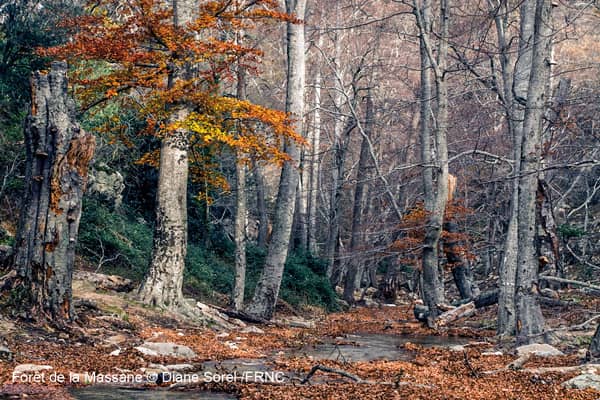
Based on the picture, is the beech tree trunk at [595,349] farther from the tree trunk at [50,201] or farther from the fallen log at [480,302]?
the fallen log at [480,302]

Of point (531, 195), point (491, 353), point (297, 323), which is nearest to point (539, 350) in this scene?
point (491, 353)

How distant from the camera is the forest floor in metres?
7.56

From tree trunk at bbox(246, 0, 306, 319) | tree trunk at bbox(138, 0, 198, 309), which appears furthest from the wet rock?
tree trunk at bbox(246, 0, 306, 319)

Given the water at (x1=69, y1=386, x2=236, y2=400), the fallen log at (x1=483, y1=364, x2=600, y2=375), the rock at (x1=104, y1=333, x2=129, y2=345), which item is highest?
the fallen log at (x1=483, y1=364, x2=600, y2=375)

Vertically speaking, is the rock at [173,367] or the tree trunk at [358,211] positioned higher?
the tree trunk at [358,211]

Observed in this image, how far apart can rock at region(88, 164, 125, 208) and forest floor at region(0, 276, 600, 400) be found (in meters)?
5.88

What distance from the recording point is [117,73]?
1445cm

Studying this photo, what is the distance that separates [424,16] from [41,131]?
1265cm

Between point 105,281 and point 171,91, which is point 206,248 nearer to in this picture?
point 105,281

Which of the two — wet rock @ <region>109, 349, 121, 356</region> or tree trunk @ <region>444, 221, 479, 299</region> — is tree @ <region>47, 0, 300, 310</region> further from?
tree trunk @ <region>444, 221, 479, 299</region>

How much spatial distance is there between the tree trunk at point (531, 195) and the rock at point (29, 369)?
7662 millimetres

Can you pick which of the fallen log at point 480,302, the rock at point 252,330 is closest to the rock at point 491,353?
the rock at point 252,330

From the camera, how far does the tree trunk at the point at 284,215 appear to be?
17516 millimetres

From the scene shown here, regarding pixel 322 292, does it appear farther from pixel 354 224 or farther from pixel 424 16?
pixel 424 16
